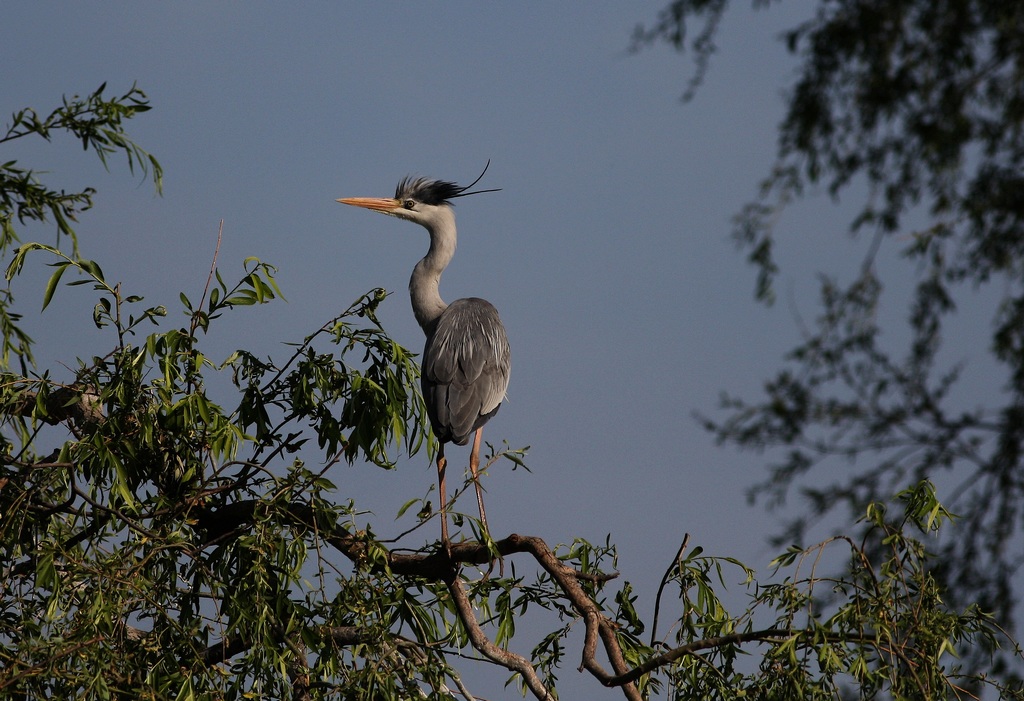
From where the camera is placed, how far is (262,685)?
328cm

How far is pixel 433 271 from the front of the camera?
6.09 m

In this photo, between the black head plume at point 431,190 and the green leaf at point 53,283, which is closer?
the green leaf at point 53,283

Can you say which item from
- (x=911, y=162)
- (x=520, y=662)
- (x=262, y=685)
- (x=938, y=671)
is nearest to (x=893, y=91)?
(x=911, y=162)

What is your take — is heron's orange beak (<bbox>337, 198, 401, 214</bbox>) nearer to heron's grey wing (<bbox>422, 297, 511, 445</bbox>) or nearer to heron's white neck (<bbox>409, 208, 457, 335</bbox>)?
heron's white neck (<bbox>409, 208, 457, 335</bbox>)

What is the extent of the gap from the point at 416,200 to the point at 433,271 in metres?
0.53

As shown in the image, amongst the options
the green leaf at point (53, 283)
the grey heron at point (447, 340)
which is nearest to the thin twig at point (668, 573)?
the grey heron at point (447, 340)

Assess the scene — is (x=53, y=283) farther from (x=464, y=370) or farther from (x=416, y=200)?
(x=416, y=200)

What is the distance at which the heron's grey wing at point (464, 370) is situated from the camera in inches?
187

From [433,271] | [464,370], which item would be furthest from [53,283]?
[433,271]

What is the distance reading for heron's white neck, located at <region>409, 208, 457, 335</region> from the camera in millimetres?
5910

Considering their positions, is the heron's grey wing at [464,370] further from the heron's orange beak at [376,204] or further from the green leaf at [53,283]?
the green leaf at [53,283]

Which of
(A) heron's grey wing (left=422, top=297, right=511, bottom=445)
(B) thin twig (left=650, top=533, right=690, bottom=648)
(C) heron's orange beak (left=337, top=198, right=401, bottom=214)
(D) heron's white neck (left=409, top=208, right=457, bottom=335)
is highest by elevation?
(C) heron's orange beak (left=337, top=198, right=401, bottom=214)

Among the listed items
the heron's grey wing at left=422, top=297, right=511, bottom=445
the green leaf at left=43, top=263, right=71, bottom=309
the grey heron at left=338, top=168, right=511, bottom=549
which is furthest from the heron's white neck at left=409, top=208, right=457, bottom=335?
the green leaf at left=43, top=263, right=71, bottom=309

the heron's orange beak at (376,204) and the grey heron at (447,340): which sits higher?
the heron's orange beak at (376,204)
